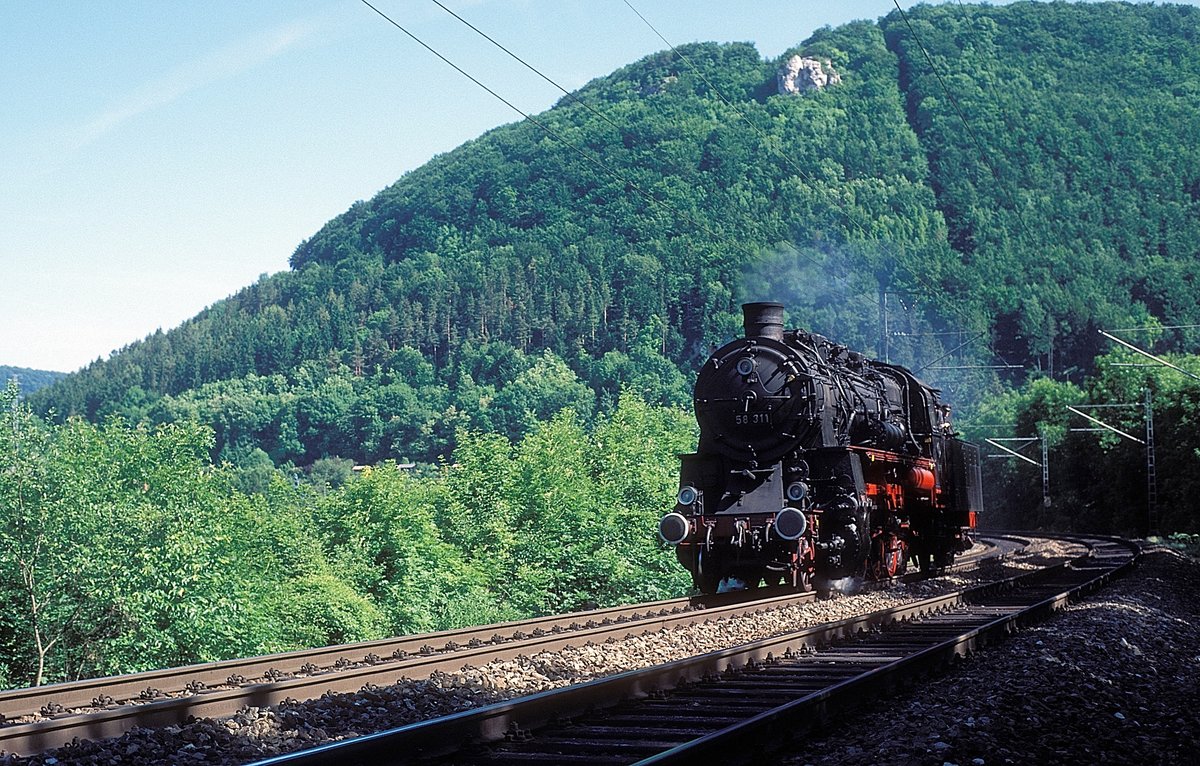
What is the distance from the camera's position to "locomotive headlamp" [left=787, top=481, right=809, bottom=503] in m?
16.7

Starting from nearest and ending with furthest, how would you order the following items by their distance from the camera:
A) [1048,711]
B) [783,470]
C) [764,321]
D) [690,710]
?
[1048,711]
[690,710]
[783,470]
[764,321]

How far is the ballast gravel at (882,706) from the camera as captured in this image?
658 cm

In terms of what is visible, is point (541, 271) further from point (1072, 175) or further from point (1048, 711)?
point (1048, 711)

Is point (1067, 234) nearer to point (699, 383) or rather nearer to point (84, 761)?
point (699, 383)

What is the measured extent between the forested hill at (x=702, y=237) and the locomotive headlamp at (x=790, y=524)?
56.6m

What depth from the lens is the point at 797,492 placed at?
16719 mm

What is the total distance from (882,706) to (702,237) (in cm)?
9630

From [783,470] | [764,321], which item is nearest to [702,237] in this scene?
[764,321]

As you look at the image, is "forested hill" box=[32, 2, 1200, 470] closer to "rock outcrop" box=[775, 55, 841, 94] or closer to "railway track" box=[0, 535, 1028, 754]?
"rock outcrop" box=[775, 55, 841, 94]

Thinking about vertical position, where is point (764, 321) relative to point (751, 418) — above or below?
above

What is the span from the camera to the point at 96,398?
124m

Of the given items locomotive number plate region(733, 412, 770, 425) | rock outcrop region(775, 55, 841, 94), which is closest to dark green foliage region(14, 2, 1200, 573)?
rock outcrop region(775, 55, 841, 94)

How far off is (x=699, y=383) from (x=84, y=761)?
13295 millimetres

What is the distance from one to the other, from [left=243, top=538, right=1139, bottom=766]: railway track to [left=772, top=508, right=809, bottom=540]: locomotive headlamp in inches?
137
